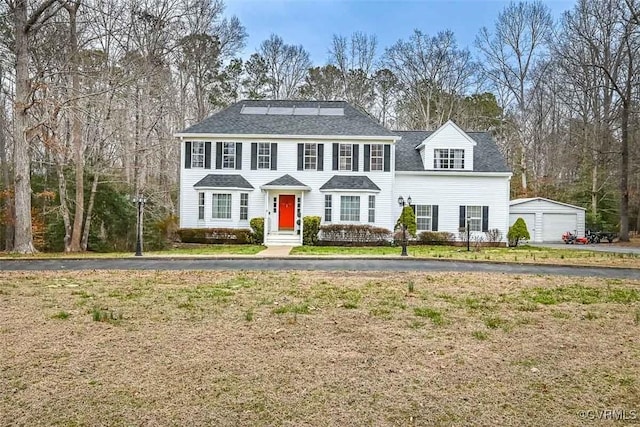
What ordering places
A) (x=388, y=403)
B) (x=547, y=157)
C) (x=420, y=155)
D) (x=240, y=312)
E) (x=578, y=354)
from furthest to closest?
(x=547, y=157)
(x=420, y=155)
(x=240, y=312)
(x=578, y=354)
(x=388, y=403)

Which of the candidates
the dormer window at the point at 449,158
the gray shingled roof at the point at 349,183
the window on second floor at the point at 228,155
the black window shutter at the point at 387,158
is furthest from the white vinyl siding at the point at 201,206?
the dormer window at the point at 449,158

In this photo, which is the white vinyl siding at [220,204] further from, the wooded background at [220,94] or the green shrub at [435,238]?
the green shrub at [435,238]

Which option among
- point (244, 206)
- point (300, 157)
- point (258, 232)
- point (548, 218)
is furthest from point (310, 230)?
point (548, 218)

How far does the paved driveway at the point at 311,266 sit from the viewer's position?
11.6m

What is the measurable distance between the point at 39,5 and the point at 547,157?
3270 centimetres

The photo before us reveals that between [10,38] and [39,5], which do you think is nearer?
[39,5]

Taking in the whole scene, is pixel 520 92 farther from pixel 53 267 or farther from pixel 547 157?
pixel 53 267

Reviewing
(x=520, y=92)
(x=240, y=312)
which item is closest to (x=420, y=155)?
(x=520, y=92)

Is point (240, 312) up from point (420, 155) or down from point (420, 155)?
down

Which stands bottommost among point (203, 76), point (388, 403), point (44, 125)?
point (388, 403)

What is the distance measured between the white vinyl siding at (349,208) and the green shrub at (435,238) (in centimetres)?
329

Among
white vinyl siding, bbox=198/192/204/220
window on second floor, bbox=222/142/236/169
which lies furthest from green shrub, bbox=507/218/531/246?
white vinyl siding, bbox=198/192/204/220

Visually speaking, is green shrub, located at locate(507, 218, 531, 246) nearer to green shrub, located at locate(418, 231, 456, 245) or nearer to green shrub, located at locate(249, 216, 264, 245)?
green shrub, located at locate(418, 231, 456, 245)

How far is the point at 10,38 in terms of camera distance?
1772 centimetres
